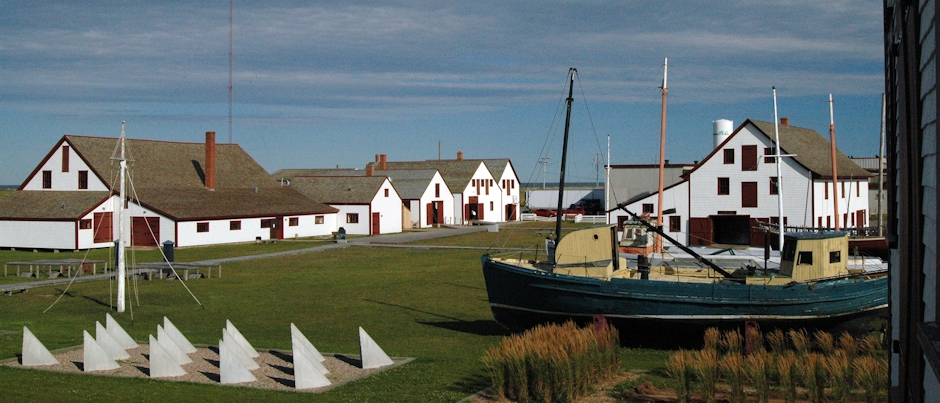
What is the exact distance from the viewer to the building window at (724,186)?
51.5 m

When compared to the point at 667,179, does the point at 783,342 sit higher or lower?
lower

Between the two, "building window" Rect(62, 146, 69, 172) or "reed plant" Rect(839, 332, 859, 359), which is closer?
"reed plant" Rect(839, 332, 859, 359)

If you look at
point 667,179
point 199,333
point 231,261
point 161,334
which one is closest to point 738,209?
point 667,179

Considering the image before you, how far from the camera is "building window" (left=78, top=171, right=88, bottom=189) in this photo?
2116 inches

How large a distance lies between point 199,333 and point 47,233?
1283 inches

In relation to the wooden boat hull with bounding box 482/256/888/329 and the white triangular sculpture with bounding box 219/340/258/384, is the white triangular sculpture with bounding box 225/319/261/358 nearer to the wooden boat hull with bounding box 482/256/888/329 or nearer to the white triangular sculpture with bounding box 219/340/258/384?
the white triangular sculpture with bounding box 219/340/258/384

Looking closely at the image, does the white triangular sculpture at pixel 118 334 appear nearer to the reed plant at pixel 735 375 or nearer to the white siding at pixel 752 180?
the reed plant at pixel 735 375

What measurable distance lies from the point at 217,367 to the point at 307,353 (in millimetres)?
2274

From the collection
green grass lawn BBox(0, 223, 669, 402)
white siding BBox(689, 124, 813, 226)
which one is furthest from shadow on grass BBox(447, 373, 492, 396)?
white siding BBox(689, 124, 813, 226)

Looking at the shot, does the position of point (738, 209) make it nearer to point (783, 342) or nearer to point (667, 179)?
point (667, 179)

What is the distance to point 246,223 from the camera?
56.7 metres

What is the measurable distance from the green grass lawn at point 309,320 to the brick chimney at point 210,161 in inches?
730

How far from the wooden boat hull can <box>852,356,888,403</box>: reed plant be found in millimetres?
6337

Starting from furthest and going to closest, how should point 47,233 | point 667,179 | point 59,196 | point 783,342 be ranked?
1. point 667,179
2. point 59,196
3. point 47,233
4. point 783,342
